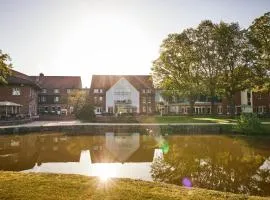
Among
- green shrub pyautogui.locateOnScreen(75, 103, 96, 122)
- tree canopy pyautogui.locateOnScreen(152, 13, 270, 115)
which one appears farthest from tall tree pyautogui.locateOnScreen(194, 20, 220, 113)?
green shrub pyautogui.locateOnScreen(75, 103, 96, 122)

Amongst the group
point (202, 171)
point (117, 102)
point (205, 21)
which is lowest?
point (202, 171)

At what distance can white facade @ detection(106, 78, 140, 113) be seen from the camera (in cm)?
6644

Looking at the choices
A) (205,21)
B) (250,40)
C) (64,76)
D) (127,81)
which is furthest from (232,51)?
(64,76)

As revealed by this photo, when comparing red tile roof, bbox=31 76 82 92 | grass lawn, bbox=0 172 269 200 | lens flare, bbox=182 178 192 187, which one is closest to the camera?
grass lawn, bbox=0 172 269 200

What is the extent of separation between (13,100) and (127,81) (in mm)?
25784

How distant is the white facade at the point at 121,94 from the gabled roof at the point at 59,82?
45.7ft

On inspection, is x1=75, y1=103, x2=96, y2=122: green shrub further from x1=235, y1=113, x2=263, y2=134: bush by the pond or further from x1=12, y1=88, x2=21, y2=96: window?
x1=235, y1=113, x2=263, y2=134: bush by the pond

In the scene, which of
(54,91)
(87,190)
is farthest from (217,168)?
(54,91)

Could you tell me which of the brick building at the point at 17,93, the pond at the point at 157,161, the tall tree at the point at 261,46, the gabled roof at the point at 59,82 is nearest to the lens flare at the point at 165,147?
the pond at the point at 157,161

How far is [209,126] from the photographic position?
35312 mm

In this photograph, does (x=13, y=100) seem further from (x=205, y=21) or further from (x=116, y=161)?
(x=116, y=161)

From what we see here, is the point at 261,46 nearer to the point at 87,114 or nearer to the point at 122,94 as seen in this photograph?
the point at 87,114

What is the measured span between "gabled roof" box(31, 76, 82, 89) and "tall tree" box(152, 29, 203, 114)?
1252 inches

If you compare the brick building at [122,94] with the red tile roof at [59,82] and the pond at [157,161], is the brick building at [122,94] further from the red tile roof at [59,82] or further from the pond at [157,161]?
the pond at [157,161]
